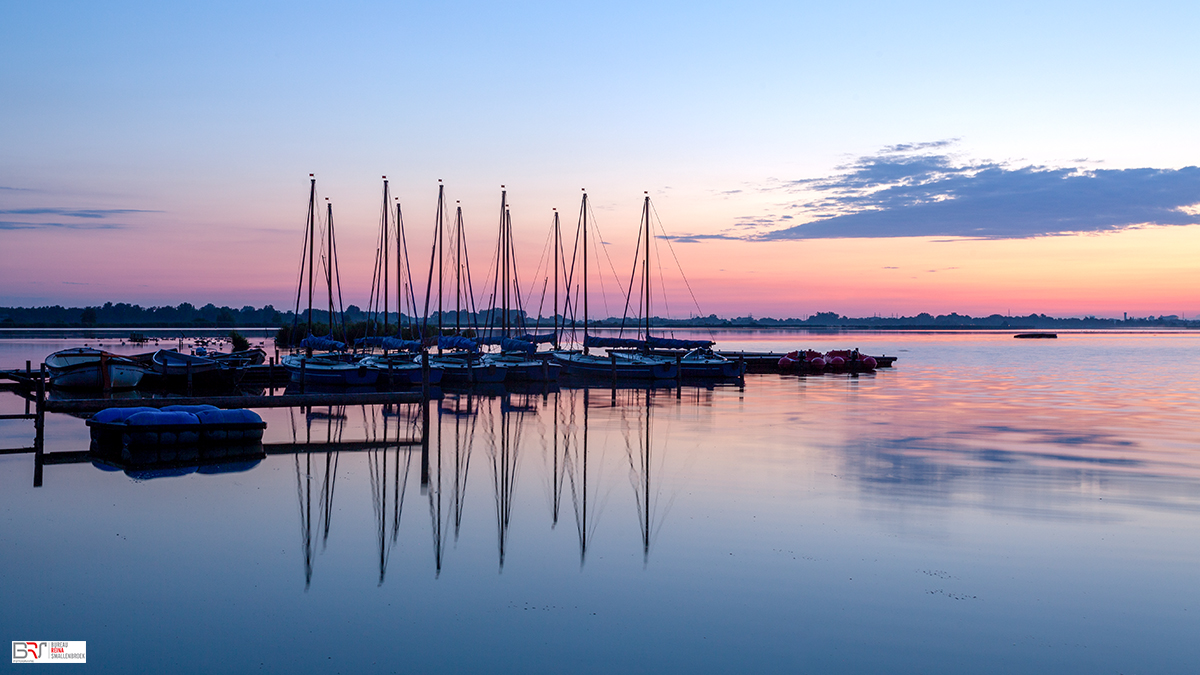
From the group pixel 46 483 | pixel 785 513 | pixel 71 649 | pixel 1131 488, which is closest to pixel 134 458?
pixel 46 483

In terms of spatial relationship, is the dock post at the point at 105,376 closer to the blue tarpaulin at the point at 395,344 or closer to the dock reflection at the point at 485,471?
the dock reflection at the point at 485,471

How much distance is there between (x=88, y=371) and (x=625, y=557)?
37.8 m

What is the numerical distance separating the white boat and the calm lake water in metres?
15.8

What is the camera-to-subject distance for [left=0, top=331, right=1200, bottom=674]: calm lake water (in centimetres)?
1022

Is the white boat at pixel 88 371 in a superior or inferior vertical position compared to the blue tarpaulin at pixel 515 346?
inferior

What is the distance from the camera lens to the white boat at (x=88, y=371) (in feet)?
136

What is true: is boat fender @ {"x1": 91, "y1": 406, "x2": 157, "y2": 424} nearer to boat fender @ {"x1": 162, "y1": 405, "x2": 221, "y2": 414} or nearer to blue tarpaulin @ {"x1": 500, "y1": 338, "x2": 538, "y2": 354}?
boat fender @ {"x1": 162, "y1": 405, "x2": 221, "y2": 414}

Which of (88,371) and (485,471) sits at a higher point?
(88,371)

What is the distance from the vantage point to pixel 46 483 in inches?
770

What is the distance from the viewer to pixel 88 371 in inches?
1634

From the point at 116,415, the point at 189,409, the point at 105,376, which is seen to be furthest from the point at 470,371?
the point at 116,415

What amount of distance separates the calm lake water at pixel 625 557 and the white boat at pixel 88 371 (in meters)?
15.8

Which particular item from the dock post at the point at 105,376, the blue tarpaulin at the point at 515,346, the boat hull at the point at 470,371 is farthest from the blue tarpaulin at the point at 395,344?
the dock post at the point at 105,376

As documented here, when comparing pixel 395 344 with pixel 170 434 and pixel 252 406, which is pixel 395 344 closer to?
pixel 252 406
